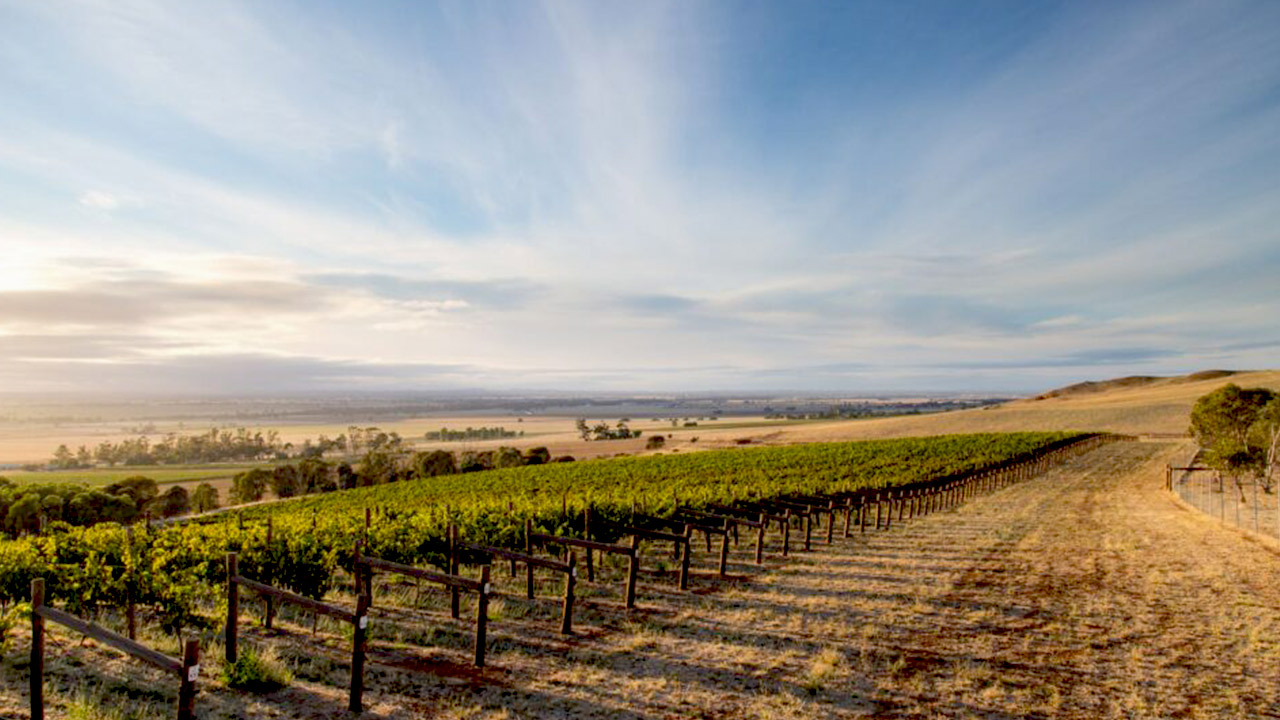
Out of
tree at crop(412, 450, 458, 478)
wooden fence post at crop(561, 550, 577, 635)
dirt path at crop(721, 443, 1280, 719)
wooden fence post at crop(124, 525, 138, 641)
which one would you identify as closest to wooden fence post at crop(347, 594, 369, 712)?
wooden fence post at crop(561, 550, 577, 635)

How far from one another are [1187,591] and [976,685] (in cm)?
1068

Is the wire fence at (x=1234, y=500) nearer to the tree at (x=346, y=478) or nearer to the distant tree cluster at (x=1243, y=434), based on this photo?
the distant tree cluster at (x=1243, y=434)

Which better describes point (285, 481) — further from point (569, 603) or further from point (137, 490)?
point (569, 603)

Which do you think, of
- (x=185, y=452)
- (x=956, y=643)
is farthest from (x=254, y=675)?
(x=185, y=452)

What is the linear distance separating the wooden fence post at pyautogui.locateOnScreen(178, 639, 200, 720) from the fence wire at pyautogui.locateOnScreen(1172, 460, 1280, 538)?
34.2 meters

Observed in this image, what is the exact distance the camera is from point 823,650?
12.9 meters

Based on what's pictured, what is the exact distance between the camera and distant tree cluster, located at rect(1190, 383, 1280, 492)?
3691 cm

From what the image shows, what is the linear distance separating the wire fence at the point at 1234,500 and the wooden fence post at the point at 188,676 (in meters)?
34.2

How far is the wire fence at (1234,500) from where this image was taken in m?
29.2

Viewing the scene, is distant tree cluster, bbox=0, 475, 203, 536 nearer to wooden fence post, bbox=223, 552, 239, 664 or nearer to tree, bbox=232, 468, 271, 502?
tree, bbox=232, 468, 271, 502

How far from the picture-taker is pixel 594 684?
1126 centimetres

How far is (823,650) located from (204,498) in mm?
108497

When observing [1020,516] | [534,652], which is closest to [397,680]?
[534,652]

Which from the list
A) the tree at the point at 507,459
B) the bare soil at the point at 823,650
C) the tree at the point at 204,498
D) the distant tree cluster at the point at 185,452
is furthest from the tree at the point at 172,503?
the bare soil at the point at 823,650
